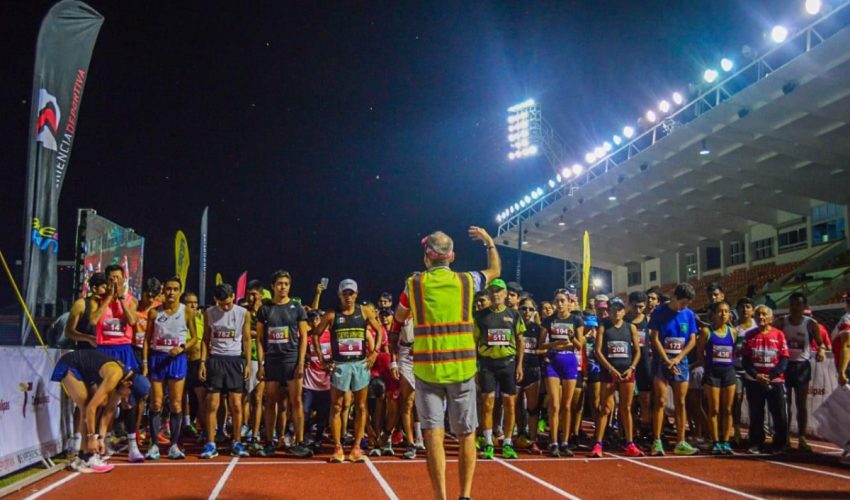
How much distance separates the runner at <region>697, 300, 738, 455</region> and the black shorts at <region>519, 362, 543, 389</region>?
2035 mm

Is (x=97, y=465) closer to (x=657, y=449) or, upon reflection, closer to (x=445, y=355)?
(x=445, y=355)

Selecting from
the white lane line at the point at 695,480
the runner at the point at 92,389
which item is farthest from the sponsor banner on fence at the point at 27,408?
the white lane line at the point at 695,480

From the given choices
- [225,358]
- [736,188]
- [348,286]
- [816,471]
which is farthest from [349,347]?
[736,188]

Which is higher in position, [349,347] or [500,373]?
[349,347]

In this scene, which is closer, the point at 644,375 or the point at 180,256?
the point at 644,375

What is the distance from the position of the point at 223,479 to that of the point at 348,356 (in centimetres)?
194

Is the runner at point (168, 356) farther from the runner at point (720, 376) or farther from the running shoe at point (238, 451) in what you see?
the runner at point (720, 376)

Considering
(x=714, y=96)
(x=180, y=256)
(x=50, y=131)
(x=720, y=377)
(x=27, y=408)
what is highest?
(x=714, y=96)

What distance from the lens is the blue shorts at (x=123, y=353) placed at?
692 centimetres

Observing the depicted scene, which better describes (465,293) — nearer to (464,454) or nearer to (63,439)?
(464,454)

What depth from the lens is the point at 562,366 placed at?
8141mm

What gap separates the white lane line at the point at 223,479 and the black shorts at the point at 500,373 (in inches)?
111

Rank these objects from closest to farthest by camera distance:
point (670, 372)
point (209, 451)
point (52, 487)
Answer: point (52, 487)
point (209, 451)
point (670, 372)

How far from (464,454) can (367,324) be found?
343 cm
